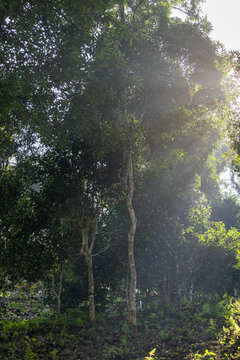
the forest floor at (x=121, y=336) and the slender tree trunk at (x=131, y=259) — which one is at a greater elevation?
the slender tree trunk at (x=131, y=259)

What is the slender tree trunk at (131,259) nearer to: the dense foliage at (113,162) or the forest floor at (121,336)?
the dense foliage at (113,162)

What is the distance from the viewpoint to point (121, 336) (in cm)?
1259

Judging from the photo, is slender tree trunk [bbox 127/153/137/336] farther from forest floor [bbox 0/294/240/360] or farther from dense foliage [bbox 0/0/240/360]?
forest floor [bbox 0/294/240/360]

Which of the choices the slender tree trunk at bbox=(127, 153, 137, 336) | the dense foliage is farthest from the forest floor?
the slender tree trunk at bbox=(127, 153, 137, 336)

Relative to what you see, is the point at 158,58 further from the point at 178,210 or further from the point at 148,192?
the point at 178,210

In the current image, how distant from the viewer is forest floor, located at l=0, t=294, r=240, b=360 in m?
9.05

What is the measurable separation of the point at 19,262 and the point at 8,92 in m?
6.90

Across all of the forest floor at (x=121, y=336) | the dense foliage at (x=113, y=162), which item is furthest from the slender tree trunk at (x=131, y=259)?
the forest floor at (x=121, y=336)

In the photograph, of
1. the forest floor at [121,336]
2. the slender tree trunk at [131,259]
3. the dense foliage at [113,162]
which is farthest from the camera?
the slender tree trunk at [131,259]

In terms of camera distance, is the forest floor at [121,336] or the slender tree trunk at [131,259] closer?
the forest floor at [121,336]

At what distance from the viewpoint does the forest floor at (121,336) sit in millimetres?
9055

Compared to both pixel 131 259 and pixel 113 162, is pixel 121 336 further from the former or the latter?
pixel 113 162

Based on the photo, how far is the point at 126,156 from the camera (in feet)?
46.6

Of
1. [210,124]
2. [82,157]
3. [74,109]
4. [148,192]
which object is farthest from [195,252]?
[74,109]
